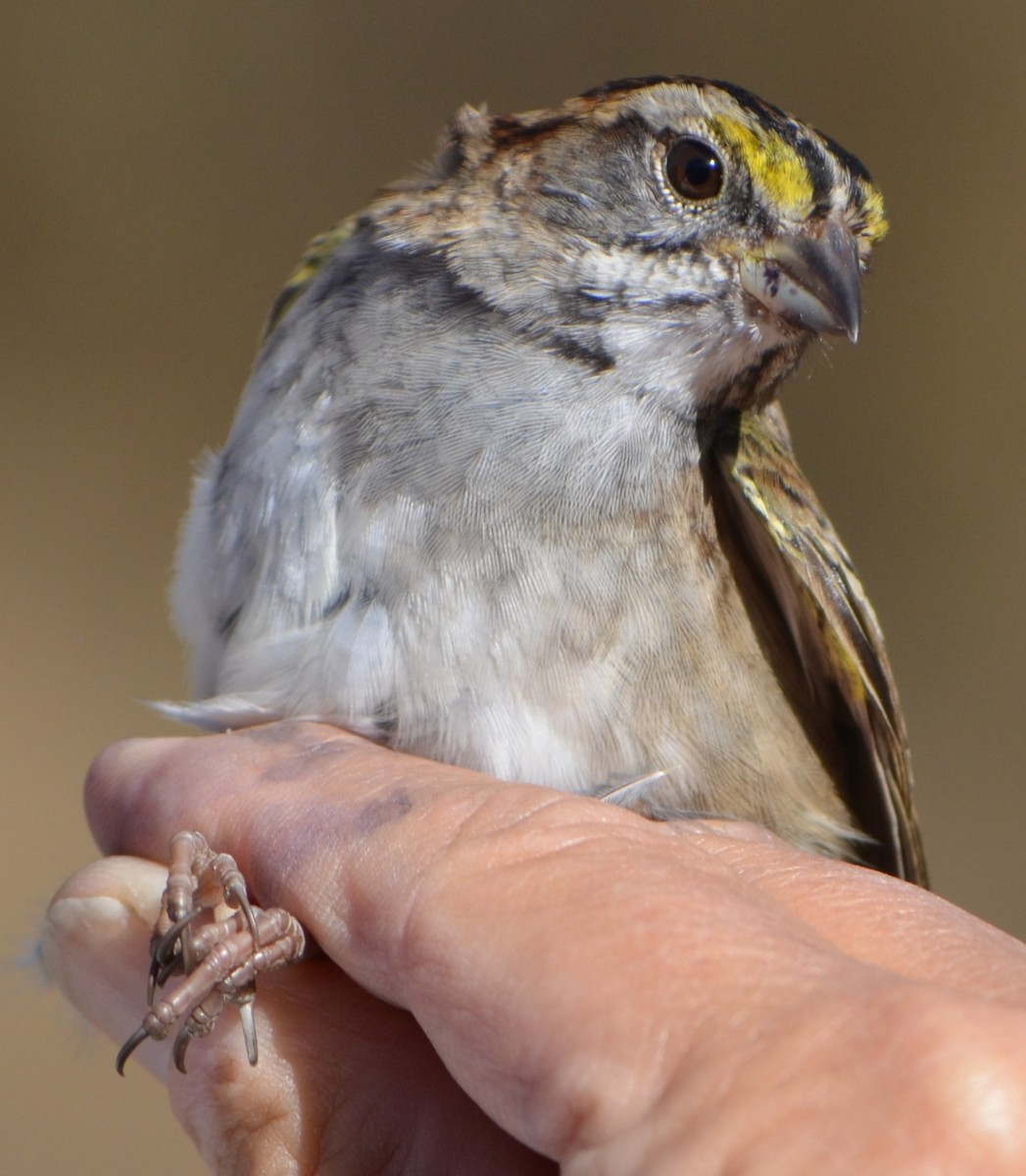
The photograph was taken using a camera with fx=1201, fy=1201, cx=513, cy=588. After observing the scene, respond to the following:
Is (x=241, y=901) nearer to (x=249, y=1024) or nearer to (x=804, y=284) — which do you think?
(x=249, y=1024)

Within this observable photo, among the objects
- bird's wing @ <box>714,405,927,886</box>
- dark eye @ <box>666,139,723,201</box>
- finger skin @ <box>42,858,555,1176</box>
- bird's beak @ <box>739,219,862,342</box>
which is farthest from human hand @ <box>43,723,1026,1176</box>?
dark eye @ <box>666,139,723,201</box>

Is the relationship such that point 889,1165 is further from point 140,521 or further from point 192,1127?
point 140,521

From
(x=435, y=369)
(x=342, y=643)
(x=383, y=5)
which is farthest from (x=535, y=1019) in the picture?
(x=383, y=5)

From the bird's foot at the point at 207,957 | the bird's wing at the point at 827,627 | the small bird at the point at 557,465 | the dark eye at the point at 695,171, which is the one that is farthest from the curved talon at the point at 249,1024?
the dark eye at the point at 695,171

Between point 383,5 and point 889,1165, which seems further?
point 383,5

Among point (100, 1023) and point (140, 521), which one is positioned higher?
point (140, 521)

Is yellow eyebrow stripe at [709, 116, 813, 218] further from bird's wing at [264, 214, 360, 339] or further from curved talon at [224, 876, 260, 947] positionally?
curved talon at [224, 876, 260, 947]

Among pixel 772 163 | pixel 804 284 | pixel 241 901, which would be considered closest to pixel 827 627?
pixel 804 284
